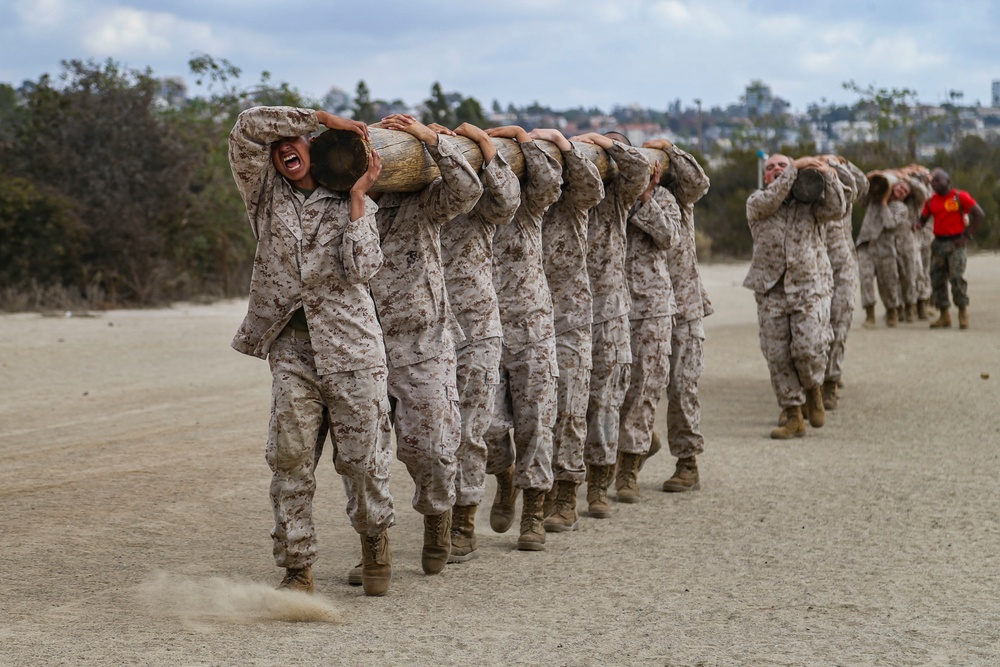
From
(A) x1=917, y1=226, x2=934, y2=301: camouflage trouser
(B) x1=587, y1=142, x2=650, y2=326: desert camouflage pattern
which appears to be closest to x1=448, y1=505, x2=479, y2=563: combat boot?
(B) x1=587, y1=142, x2=650, y2=326: desert camouflage pattern

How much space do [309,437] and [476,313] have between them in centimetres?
131

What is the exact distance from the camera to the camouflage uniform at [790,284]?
35.1 feet

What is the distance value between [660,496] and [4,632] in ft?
14.8

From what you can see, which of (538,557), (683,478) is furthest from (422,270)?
(683,478)

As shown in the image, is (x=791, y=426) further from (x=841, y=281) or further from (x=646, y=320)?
(x=646, y=320)

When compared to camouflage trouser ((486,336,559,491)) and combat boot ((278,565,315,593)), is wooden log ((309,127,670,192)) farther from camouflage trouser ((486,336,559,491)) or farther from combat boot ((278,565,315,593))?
combat boot ((278,565,315,593))

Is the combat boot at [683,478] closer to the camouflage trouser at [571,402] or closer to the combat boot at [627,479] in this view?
the combat boot at [627,479]

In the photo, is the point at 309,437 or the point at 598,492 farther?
the point at 598,492

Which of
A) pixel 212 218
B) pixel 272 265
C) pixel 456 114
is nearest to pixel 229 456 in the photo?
pixel 272 265

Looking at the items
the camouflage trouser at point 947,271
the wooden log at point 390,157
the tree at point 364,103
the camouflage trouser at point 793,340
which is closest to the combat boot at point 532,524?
the wooden log at point 390,157

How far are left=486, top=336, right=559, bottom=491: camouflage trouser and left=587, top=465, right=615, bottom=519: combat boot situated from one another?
0.95m

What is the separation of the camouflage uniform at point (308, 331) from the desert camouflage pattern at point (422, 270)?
1.59 feet

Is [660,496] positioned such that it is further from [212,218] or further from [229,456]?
[212,218]

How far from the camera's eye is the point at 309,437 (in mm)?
5844
